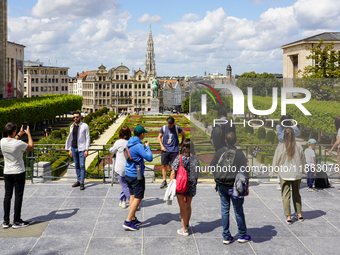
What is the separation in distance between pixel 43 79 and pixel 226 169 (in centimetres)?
12249

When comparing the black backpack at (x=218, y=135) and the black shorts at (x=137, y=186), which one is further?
the black backpack at (x=218, y=135)

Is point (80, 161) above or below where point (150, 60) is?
below

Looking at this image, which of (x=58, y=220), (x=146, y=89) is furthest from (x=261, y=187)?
(x=146, y=89)

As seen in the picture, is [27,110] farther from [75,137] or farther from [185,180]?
[185,180]

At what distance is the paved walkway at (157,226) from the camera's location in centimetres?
598

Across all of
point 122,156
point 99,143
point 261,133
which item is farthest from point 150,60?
point 122,156

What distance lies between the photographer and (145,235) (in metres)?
6.53

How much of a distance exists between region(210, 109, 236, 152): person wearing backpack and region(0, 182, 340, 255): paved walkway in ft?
4.70

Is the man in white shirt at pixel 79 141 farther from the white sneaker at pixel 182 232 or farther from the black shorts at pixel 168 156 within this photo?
the white sneaker at pixel 182 232

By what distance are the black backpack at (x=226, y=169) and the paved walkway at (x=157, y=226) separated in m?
1.08

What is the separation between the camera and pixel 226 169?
5.99 m

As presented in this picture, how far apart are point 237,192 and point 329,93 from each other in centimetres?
561

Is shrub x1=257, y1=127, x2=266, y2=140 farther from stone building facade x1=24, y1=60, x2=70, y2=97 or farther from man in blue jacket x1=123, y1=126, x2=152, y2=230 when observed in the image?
stone building facade x1=24, y1=60, x2=70, y2=97

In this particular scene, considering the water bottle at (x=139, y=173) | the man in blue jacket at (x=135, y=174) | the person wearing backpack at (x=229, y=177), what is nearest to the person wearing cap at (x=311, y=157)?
the person wearing backpack at (x=229, y=177)
